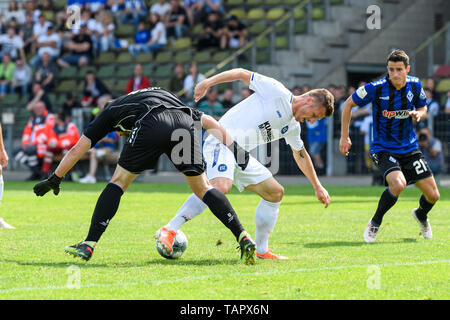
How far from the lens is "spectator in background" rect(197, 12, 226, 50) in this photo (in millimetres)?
24578

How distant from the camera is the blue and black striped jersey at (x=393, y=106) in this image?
943cm

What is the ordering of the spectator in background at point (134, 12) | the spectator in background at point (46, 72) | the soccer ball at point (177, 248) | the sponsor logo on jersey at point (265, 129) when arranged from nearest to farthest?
the soccer ball at point (177, 248), the sponsor logo on jersey at point (265, 129), the spectator in background at point (46, 72), the spectator in background at point (134, 12)

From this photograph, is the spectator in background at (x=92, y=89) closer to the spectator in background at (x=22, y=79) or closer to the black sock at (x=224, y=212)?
the spectator in background at (x=22, y=79)

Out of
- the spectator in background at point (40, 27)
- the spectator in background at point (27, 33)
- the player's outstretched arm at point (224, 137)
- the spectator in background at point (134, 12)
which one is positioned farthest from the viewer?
the spectator in background at point (27, 33)

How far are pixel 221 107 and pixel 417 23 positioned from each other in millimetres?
8740

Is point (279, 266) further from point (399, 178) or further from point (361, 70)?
point (361, 70)

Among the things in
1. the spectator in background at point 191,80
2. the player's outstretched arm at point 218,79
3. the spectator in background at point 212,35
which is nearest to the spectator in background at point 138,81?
the spectator in background at point 191,80

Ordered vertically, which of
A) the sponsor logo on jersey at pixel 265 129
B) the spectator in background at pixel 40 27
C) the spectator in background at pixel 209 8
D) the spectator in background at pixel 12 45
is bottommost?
the spectator in background at pixel 12 45

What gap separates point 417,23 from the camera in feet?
86.7

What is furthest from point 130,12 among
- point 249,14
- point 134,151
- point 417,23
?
point 134,151

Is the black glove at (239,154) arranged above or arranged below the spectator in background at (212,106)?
above

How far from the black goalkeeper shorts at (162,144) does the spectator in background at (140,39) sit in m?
19.4

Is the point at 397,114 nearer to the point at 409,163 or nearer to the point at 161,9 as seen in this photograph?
the point at 409,163

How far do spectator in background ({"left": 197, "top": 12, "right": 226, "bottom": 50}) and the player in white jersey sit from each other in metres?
16.8
